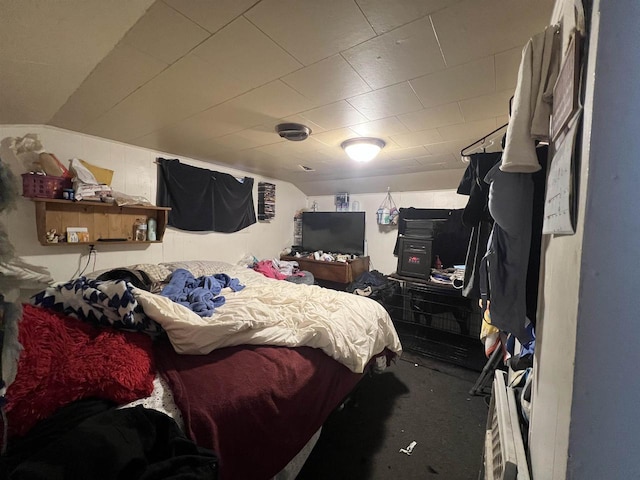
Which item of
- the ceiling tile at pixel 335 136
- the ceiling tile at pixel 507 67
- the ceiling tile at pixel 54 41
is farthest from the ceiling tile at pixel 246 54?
the ceiling tile at pixel 507 67

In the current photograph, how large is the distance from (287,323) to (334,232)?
2768 millimetres

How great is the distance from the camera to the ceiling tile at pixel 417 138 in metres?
2.06

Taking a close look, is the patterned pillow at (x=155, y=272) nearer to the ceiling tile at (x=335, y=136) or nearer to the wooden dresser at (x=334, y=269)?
the ceiling tile at (x=335, y=136)

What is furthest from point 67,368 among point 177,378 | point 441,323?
point 441,323

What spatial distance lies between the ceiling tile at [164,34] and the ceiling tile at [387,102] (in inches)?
34.7

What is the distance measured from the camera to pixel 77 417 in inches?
31.0

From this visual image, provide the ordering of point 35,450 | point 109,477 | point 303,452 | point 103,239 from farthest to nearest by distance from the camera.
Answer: point 103,239 < point 303,452 < point 35,450 < point 109,477

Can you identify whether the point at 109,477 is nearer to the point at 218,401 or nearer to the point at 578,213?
the point at 218,401

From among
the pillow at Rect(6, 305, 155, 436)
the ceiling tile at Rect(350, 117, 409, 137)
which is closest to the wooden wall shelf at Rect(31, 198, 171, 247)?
the pillow at Rect(6, 305, 155, 436)

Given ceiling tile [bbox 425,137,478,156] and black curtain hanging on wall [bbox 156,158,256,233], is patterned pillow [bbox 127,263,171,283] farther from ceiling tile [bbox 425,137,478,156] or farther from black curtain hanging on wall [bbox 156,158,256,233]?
ceiling tile [bbox 425,137,478,156]

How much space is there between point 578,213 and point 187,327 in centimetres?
136

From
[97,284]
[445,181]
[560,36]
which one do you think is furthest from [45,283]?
[445,181]

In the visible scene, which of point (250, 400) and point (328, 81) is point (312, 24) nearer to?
point (328, 81)

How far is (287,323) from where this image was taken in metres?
1.55
